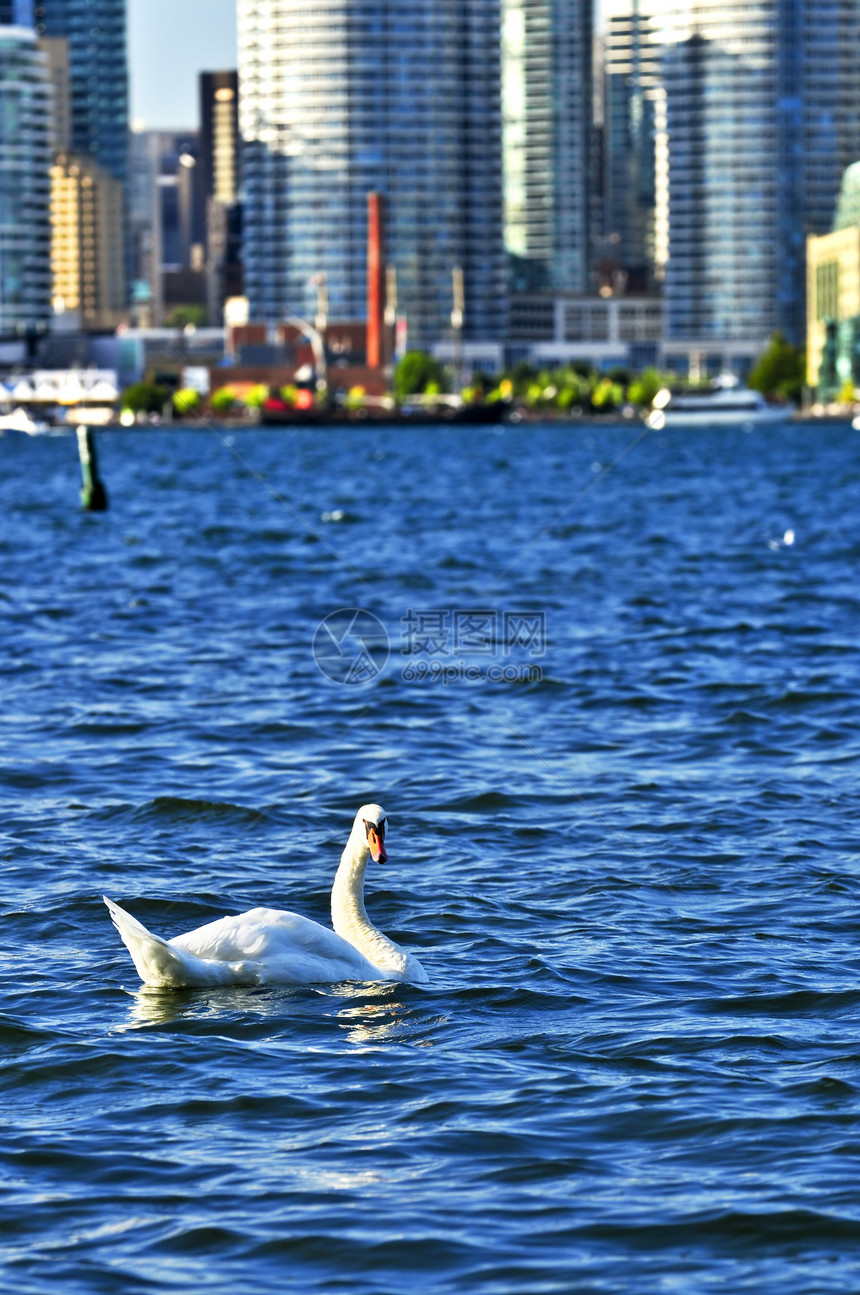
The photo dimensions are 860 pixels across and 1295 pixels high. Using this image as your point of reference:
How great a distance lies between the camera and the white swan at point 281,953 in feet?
40.4

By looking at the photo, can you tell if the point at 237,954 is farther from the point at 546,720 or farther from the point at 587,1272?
the point at 546,720

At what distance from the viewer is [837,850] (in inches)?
627

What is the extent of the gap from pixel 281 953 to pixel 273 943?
0.07 metres

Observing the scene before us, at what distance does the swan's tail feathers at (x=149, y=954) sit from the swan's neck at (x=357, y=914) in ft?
3.43

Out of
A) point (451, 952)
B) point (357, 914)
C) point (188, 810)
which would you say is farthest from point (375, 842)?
point (188, 810)

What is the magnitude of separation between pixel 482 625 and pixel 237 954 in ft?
65.5

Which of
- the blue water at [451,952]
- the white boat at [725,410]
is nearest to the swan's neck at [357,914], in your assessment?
the blue water at [451,952]

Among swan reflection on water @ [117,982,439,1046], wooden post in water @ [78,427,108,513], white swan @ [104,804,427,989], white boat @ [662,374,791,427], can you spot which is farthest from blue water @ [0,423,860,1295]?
white boat @ [662,374,791,427]

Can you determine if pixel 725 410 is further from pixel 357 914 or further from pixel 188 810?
pixel 357 914

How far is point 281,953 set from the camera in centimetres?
1238

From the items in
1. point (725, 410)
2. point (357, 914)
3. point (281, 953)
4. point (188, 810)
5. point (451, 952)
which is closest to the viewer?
point (281, 953)

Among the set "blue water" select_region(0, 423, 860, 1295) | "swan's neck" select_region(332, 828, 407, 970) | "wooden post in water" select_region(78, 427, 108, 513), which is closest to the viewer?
"blue water" select_region(0, 423, 860, 1295)

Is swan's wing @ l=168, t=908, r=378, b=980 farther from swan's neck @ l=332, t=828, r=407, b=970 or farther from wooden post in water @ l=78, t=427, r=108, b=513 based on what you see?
wooden post in water @ l=78, t=427, r=108, b=513

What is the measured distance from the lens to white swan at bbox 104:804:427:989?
12.3 metres
